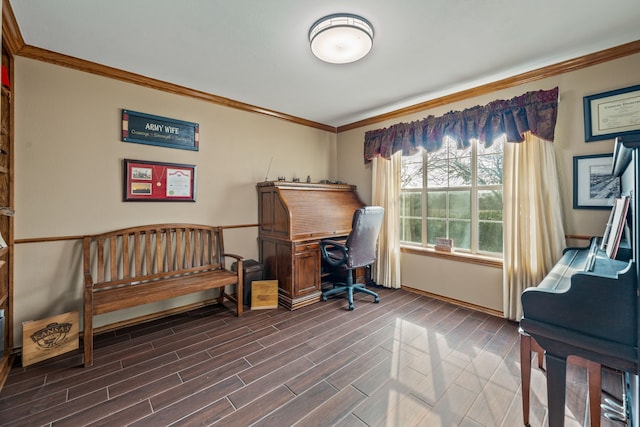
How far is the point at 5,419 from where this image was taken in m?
1.51

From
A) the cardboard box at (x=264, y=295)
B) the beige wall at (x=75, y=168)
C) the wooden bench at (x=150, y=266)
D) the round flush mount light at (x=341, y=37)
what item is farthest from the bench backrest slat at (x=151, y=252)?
the round flush mount light at (x=341, y=37)

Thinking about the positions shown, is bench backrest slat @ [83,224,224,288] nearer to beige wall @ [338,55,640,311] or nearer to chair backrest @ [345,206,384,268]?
chair backrest @ [345,206,384,268]

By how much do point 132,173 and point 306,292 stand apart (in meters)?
2.18

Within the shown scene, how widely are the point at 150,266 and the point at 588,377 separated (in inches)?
130

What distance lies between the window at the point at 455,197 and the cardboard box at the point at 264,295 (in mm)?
1873

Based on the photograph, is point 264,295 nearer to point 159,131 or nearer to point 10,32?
point 159,131

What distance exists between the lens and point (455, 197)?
323 cm

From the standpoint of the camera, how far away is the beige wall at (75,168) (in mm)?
2186

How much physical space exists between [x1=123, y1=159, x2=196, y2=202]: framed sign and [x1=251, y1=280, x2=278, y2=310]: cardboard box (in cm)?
120

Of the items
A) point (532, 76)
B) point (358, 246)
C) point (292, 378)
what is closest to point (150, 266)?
point (292, 378)

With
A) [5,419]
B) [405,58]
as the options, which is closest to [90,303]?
[5,419]

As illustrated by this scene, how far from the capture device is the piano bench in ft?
4.16

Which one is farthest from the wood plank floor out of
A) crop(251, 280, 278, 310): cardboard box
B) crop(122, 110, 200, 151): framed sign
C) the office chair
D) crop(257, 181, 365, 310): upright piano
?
crop(122, 110, 200, 151): framed sign

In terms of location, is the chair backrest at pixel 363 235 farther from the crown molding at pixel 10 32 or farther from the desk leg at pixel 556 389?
the crown molding at pixel 10 32
